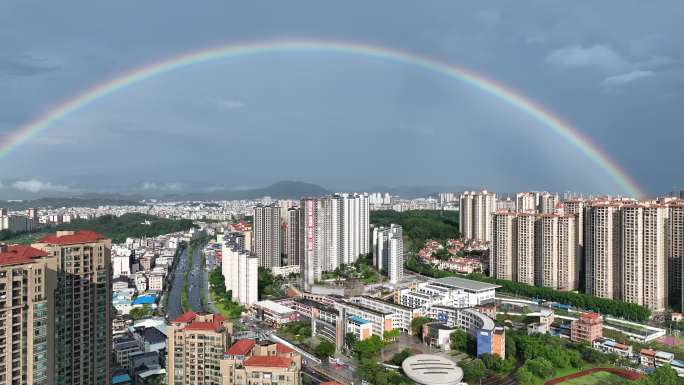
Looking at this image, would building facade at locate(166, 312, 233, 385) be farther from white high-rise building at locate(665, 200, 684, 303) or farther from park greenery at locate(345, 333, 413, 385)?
white high-rise building at locate(665, 200, 684, 303)

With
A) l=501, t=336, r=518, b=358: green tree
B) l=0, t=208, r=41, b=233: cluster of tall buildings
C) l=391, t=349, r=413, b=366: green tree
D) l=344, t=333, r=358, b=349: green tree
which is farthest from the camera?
l=0, t=208, r=41, b=233: cluster of tall buildings

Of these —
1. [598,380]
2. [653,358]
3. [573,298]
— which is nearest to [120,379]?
[598,380]

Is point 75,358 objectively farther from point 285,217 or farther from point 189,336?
point 285,217

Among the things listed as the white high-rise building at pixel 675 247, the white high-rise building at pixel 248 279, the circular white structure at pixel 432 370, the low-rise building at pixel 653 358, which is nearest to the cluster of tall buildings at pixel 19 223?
the white high-rise building at pixel 248 279

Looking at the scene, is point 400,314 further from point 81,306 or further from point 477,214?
point 477,214

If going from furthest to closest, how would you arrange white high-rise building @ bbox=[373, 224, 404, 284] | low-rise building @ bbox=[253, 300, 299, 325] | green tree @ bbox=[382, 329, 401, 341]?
white high-rise building @ bbox=[373, 224, 404, 284]
low-rise building @ bbox=[253, 300, 299, 325]
green tree @ bbox=[382, 329, 401, 341]

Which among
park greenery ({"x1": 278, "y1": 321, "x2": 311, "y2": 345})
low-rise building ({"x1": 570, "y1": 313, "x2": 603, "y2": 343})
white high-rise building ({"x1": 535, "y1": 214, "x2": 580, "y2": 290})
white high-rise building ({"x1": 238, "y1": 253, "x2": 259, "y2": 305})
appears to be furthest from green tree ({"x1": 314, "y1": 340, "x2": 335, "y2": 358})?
white high-rise building ({"x1": 535, "y1": 214, "x2": 580, "y2": 290})
